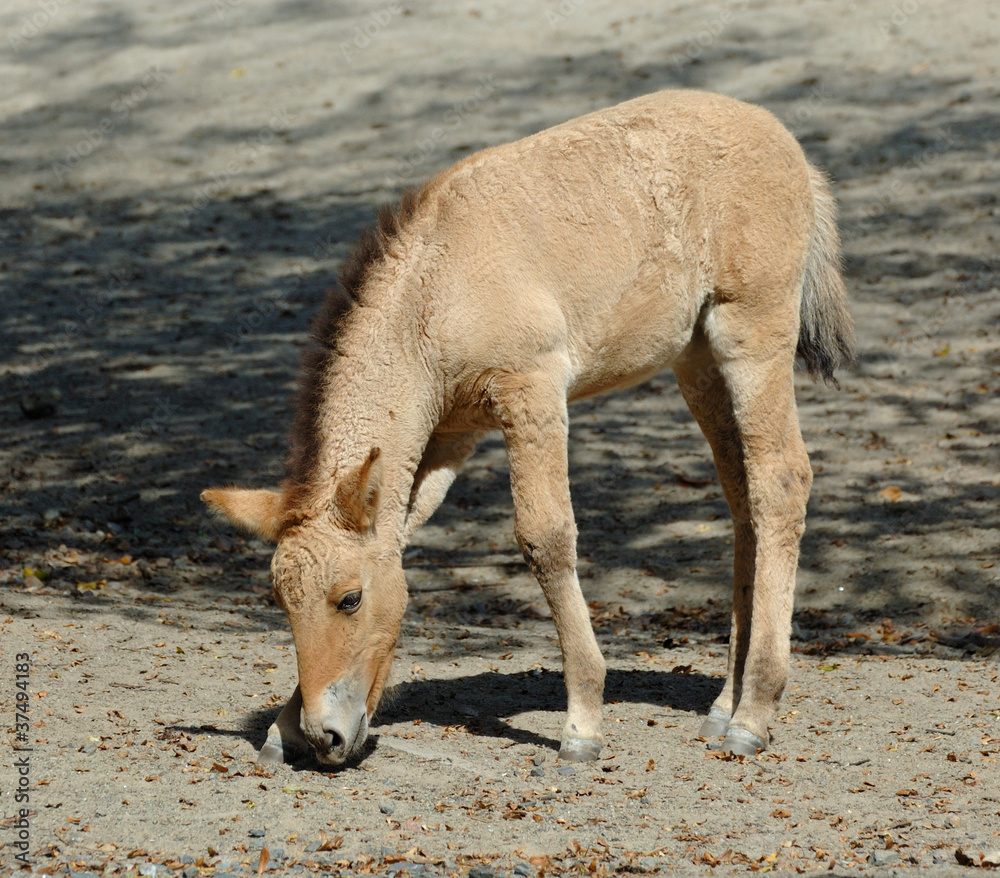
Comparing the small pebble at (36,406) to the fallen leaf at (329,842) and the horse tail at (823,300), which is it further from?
the fallen leaf at (329,842)

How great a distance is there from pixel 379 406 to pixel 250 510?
0.69 metres

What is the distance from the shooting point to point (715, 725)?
18.2 ft

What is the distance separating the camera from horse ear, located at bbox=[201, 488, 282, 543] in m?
4.66

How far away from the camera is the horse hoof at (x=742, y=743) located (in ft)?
17.2

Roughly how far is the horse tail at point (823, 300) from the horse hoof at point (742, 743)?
2076mm

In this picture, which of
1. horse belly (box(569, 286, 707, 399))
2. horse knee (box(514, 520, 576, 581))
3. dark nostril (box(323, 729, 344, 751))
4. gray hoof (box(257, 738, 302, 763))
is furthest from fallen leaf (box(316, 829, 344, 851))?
horse belly (box(569, 286, 707, 399))

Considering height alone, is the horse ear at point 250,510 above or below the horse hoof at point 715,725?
above

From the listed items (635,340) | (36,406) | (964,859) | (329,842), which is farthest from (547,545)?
(36,406)

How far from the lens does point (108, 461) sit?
9.70 meters

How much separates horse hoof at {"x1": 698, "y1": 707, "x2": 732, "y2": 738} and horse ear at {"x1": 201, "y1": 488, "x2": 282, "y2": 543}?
2305 mm

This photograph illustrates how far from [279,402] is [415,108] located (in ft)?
22.7

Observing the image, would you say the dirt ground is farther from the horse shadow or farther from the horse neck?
the horse neck

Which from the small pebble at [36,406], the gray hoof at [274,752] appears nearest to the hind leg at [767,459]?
the gray hoof at [274,752]

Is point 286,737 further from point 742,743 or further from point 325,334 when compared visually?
point 742,743
